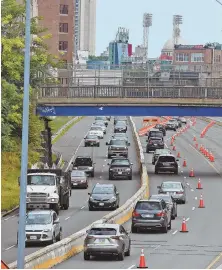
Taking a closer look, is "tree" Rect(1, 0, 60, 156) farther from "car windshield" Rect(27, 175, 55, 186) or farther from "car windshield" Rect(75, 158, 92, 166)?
"car windshield" Rect(75, 158, 92, 166)

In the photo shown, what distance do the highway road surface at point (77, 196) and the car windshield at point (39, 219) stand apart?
3.82ft

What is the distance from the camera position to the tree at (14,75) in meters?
63.5

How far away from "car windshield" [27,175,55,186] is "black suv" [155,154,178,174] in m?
29.9

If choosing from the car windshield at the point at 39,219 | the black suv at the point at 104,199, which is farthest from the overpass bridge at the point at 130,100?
the car windshield at the point at 39,219

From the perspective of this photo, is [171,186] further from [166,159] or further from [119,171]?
[166,159]

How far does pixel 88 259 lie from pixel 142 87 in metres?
51.6

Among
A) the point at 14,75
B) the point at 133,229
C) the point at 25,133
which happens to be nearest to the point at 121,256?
the point at 133,229

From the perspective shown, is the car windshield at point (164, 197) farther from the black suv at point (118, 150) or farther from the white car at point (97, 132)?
the white car at point (97, 132)

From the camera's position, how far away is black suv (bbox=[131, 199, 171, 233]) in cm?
5050

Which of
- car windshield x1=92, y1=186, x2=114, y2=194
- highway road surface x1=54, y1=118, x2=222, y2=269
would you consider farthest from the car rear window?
car windshield x1=92, y1=186, x2=114, y2=194

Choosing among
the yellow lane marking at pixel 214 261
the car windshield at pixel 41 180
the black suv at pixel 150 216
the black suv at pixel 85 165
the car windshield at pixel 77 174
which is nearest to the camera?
the yellow lane marking at pixel 214 261

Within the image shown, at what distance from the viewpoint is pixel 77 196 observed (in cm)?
7256

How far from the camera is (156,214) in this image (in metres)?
50.6

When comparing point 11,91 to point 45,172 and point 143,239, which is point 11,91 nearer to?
point 45,172
